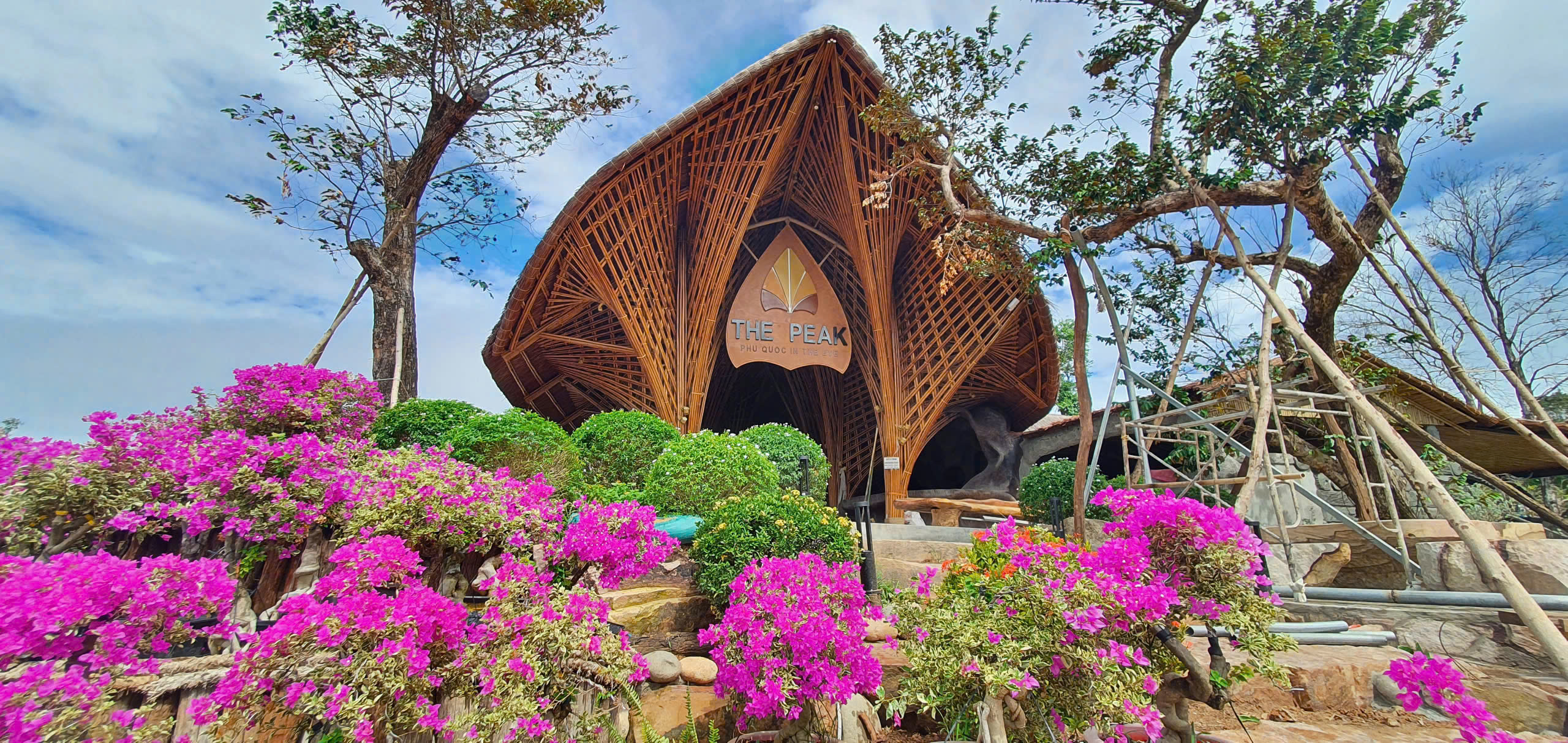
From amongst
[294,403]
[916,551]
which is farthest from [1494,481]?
[294,403]

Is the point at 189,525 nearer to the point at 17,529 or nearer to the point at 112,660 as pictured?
the point at 17,529

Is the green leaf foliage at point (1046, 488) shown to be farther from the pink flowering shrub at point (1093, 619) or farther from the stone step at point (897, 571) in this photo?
the pink flowering shrub at point (1093, 619)

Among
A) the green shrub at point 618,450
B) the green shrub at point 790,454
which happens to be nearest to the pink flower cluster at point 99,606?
the green shrub at point 618,450

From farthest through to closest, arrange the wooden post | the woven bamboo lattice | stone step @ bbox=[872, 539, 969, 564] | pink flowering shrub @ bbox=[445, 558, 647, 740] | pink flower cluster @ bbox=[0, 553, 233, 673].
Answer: the woven bamboo lattice → the wooden post → stone step @ bbox=[872, 539, 969, 564] → pink flowering shrub @ bbox=[445, 558, 647, 740] → pink flower cluster @ bbox=[0, 553, 233, 673]

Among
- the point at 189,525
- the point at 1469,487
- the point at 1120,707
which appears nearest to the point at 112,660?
the point at 189,525

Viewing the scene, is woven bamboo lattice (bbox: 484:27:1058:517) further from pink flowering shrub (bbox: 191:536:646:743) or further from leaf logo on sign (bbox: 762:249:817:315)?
pink flowering shrub (bbox: 191:536:646:743)

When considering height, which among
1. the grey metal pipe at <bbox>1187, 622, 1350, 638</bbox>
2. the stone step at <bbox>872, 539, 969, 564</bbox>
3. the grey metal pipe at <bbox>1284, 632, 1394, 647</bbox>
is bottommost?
the grey metal pipe at <bbox>1284, 632, 1394, 647</bbox>

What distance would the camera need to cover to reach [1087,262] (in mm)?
6324

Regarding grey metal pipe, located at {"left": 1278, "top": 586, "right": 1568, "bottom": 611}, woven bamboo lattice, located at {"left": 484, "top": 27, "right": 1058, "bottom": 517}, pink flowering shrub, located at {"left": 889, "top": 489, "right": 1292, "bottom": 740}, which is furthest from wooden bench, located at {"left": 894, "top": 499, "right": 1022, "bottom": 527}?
pink flowering shrub, located at {"left": 889, "top": 489, "right": 1292, "bottom": 740}

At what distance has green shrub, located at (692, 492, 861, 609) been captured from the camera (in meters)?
3.90

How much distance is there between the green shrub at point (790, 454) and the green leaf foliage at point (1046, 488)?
2960 millimetres

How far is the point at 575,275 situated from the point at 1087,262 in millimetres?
7613

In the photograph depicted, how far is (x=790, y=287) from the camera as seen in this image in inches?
476

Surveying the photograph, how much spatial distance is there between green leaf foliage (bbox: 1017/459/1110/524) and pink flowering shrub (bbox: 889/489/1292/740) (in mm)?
5827
